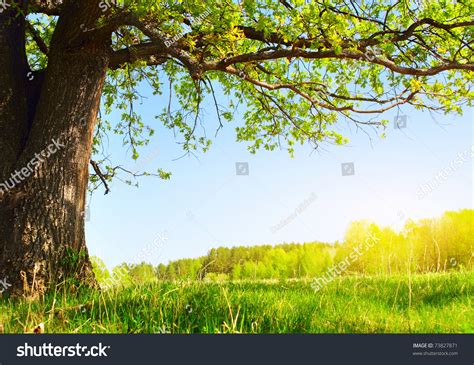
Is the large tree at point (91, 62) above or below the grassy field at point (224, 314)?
above

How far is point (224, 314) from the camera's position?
16.5 feet

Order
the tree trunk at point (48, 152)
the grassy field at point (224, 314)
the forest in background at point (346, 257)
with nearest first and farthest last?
the grassy field at point (224, 314)
the forest in background at point (346, 257)
the tree trunk at point (48, 152)

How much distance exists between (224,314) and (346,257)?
3.32 m

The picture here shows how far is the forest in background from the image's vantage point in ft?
20.7

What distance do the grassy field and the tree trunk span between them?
0.77 m

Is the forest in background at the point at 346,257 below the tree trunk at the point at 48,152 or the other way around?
below

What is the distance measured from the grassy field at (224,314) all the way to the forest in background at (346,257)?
1.24ft

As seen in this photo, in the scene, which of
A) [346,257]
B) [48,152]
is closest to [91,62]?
[48,152]

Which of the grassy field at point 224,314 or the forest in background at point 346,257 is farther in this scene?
the forest in background at point 346,257

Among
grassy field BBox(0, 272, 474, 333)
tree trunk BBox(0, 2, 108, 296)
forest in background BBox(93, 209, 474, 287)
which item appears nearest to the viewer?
grassy field BBox(0, 272, 474, 333)

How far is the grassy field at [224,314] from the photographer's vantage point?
4.87 metres

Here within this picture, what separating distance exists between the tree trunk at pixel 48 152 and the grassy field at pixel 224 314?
770 millimetres

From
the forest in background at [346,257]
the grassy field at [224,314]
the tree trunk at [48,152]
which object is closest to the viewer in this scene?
the grassy field at [224,314]

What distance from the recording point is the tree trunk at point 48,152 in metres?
7.29
